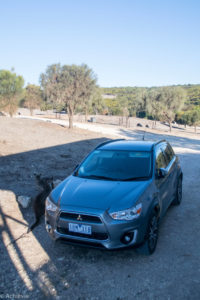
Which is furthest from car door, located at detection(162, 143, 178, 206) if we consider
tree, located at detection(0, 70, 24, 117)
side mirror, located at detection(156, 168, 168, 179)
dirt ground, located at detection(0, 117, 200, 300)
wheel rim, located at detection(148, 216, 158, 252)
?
tree, located at detection(0, 70, 24, 117)

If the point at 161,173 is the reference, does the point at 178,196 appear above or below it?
below

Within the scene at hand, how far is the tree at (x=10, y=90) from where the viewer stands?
4100 centimetres

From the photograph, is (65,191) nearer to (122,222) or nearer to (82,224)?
(82,224)

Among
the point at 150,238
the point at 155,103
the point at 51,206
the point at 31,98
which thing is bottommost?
the point at 150,238

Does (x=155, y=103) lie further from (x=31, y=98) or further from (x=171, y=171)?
(x=171, y=171)

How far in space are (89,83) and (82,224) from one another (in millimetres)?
23511

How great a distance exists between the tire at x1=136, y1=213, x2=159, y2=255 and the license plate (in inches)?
32.1

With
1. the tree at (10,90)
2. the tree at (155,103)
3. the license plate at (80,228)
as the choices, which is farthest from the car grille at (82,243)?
the tree at (155,103)

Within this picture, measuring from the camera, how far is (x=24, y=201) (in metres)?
5.86

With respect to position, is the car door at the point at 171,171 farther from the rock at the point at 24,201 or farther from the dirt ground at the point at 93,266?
the rock at the point at 24,201

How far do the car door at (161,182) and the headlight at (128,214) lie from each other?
0.95 metres

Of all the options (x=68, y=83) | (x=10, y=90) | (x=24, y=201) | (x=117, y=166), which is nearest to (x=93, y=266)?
(x=117, y=166)

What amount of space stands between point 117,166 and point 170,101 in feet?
137

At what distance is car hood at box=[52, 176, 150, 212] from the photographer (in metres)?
3.73
